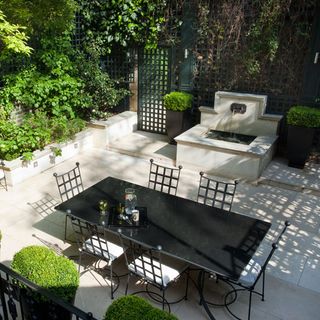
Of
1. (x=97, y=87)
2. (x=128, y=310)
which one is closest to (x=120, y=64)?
(x=97, y=87)

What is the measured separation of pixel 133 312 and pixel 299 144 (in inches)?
214

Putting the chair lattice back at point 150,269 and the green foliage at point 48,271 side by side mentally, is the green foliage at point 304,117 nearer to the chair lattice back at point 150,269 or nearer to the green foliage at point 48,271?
the chair lattice back at point 150,269

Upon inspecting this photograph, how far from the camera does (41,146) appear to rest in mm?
7137

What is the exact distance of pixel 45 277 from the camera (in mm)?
2902

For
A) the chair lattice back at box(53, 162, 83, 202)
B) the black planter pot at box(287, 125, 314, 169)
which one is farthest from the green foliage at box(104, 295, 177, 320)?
the black planter pot at box(287, 125, 314, 169)

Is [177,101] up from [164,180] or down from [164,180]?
up

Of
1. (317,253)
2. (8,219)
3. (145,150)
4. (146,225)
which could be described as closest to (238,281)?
(146,225)

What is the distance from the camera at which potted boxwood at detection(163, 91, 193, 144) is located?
7.82 metres

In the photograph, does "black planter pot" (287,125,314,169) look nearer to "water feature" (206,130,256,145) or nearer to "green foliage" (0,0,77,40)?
"water feature" (206,130,256,145)

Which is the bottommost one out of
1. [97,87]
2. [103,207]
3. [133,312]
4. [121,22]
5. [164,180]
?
[164,180]

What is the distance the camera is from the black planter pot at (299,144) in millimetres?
6738

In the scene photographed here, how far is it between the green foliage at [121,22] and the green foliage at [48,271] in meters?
6.21

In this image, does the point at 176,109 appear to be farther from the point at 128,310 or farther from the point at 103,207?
the point at 128,310

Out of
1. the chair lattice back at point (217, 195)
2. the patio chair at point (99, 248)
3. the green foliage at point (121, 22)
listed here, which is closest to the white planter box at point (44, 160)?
the green foliage at point (121, 22)
